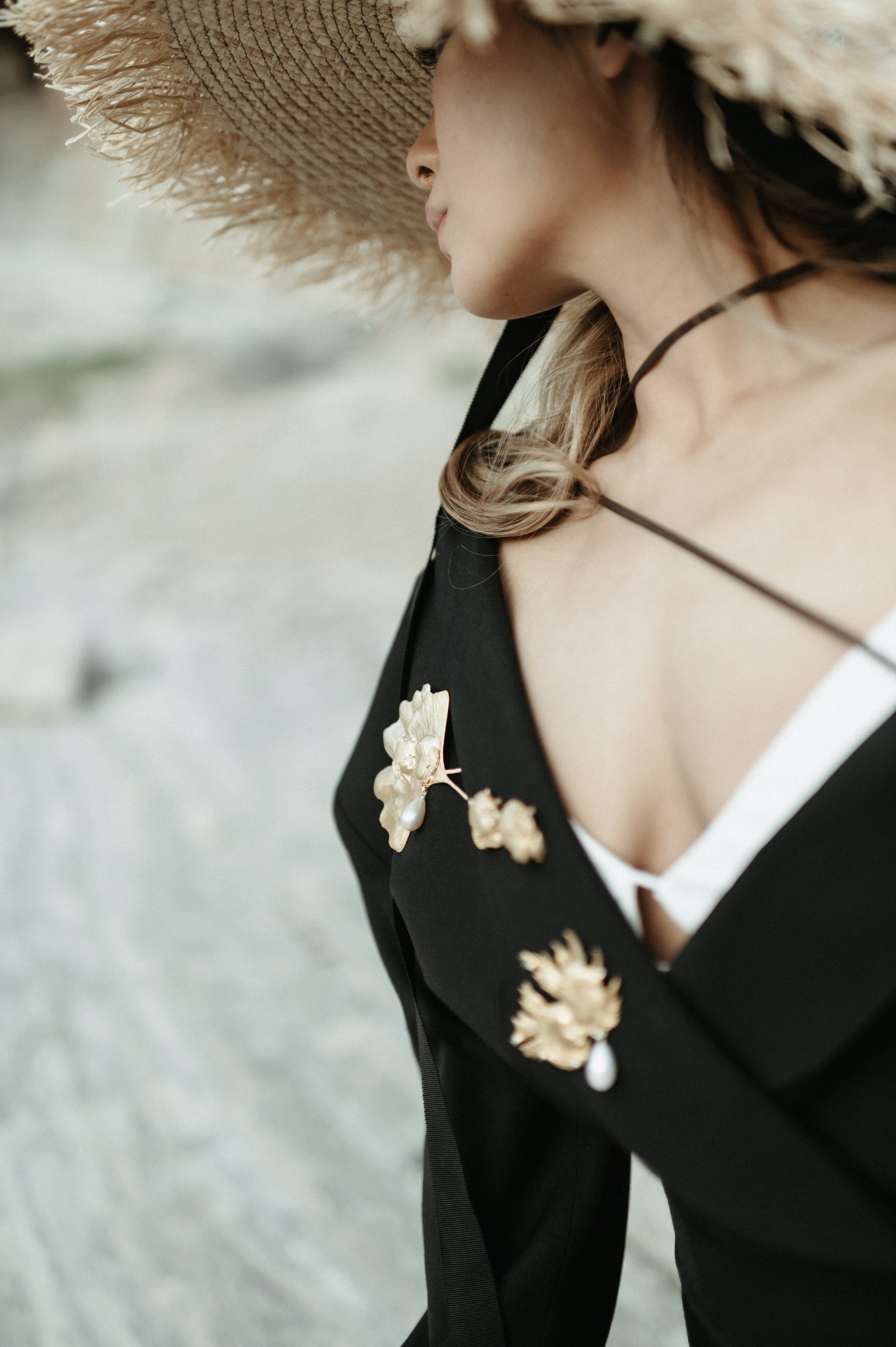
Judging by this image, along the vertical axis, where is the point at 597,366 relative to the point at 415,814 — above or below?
above

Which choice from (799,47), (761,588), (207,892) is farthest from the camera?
(207,892)

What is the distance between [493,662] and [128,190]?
55cm

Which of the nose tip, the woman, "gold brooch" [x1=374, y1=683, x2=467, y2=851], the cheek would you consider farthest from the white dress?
the nose tip

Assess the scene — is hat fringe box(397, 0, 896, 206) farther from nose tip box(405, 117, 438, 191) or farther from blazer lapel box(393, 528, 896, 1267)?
blazer lapel box(393, 528, 896, 1267)

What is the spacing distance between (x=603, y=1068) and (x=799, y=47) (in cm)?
53

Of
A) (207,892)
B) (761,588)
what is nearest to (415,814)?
(761,588)

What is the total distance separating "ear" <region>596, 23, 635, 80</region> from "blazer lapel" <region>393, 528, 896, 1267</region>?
328 millimetres

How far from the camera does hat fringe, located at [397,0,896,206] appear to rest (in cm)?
50

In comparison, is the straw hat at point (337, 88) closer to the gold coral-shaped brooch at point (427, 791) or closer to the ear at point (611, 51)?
the ear at point (611, 51)

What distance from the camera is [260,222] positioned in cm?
107

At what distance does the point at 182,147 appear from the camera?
95 cm

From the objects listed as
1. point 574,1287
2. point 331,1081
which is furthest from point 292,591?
point 574,1287

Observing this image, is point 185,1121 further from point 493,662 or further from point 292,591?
point 292,591

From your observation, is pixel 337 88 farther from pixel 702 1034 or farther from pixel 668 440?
pixel 702 1034
